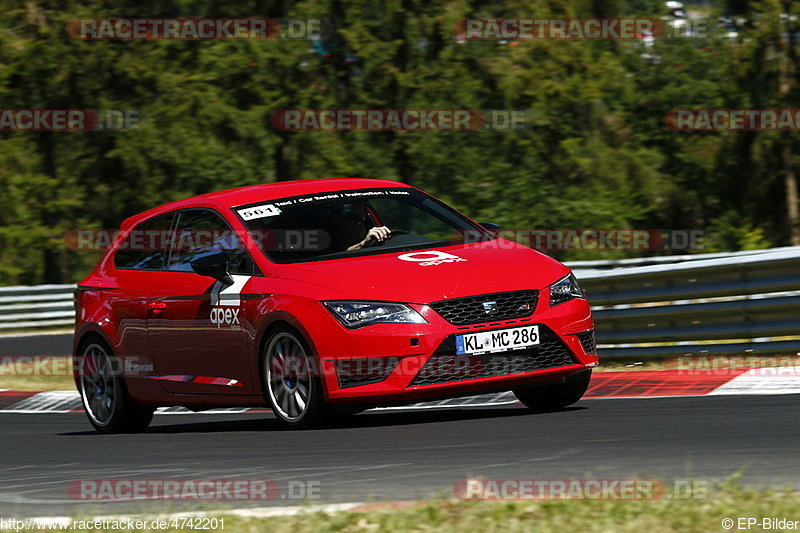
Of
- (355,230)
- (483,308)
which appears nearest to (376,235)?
(355,230)

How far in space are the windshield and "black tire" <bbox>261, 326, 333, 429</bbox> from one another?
Result: 2.02ft

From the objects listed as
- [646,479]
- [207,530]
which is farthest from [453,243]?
[207,530]

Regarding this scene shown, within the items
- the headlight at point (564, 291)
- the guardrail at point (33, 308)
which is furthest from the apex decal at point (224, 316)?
the guardrail at point (33, 308)

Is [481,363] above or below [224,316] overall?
below

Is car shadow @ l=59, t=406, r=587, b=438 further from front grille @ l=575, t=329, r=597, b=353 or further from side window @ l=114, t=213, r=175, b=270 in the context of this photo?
side window @ l=114, t=213, r=175, b=270

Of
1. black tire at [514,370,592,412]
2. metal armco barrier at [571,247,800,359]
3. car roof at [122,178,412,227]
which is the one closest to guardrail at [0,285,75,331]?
metal armco barrier at [571,247,800,359]

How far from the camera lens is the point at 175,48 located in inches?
1324

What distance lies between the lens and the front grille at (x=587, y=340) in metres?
8.11

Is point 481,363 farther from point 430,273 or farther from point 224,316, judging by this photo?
point 224,316

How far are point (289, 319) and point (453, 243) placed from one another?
143cm

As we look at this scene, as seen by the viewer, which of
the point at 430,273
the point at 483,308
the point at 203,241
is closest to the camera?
the point at 483,308

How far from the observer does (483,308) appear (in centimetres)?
768

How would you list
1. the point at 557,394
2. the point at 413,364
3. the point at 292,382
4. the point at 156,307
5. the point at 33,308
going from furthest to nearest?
the point at 33,308, the point at 156,307, the point at 557,394, the point at 292,382, the point at 413,364

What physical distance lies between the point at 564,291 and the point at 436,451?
68.4 inches
